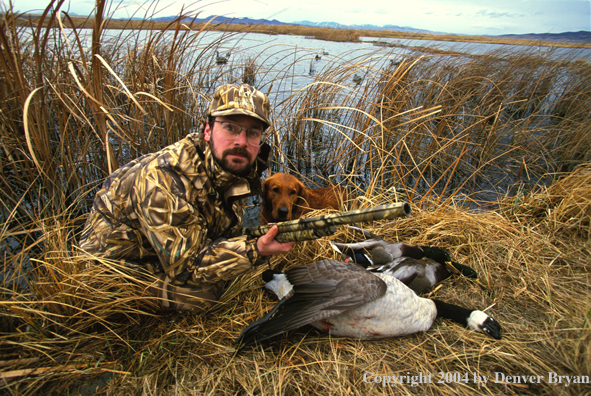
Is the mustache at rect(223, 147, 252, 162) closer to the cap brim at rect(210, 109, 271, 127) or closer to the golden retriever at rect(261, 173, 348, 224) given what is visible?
the cap brim at rect(210, 109, 271, 127)

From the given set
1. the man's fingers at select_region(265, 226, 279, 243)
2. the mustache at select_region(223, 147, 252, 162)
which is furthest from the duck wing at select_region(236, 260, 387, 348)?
the mustache at select_region(223, 147, 252, 162)

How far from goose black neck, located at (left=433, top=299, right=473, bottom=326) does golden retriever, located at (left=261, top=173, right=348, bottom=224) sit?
1.69 meters

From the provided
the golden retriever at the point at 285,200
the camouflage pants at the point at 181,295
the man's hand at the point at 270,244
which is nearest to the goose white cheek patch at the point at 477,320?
the man's hand at the point at 270,244

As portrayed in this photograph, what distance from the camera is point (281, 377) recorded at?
6.47 feet

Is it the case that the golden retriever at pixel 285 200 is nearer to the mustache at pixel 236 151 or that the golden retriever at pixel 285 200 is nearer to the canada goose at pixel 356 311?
the canada goose at pixel 356 311

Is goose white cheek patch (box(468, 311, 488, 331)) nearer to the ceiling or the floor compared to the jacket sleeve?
nearer to the floor

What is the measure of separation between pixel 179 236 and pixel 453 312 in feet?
7.13

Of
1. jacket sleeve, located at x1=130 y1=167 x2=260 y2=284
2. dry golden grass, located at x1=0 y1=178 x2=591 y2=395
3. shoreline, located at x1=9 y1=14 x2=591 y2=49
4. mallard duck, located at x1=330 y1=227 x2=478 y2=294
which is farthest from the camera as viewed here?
shoreline, located at x1=9 y1=14 x2=591 y2=49

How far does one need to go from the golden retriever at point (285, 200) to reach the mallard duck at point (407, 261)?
2.34 feet

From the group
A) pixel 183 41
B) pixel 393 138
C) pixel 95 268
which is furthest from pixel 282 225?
pixel 393 138

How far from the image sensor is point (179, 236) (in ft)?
6.86

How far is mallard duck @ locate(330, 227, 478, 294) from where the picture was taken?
2889mm

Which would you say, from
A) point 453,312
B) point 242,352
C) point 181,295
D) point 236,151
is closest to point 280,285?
point 242,352

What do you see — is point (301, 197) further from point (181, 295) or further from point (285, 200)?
point (181, 295)
